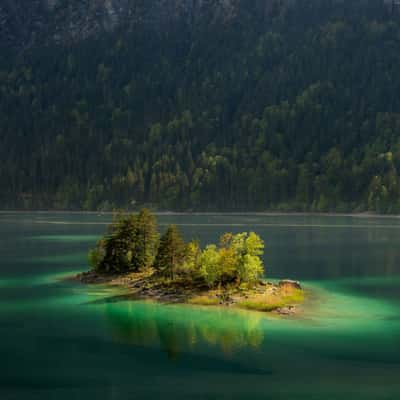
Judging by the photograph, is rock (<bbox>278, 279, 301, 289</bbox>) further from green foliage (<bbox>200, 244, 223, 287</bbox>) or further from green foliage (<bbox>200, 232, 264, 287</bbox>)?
green foliage (<bbox>200, 244, 223, 287</bbox>)

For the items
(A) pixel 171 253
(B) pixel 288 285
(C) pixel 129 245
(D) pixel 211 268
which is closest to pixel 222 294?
(D) pixel 211 268

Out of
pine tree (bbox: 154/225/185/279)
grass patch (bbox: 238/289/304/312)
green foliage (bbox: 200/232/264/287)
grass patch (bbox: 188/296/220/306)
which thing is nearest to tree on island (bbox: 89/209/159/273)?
pine tree (bbox: 154/225/185/279)

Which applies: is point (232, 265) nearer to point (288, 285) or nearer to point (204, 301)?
point (204, 301)

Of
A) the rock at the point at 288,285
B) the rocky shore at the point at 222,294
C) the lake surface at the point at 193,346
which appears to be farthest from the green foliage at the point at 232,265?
the lake surface at the point at 193,346

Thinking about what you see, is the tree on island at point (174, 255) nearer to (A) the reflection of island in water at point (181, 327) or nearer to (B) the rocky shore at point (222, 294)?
(B) the rocky shore at point (222, 294)

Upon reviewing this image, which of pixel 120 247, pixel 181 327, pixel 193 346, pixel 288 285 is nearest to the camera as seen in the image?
pixel 193 346

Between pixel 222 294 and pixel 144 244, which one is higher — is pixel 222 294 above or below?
below

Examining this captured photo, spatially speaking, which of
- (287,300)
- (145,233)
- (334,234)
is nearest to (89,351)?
(287,300)
